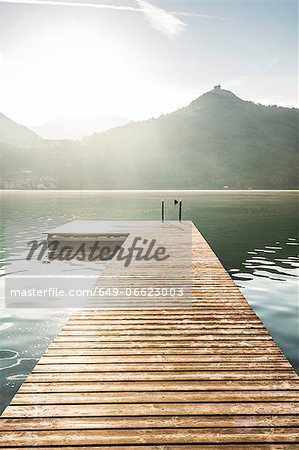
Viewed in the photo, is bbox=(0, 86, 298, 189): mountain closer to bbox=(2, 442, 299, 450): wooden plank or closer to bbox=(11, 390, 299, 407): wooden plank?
bbox=(11, 390, 299, 407): wooden plank

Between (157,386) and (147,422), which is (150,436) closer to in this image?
(147,422)

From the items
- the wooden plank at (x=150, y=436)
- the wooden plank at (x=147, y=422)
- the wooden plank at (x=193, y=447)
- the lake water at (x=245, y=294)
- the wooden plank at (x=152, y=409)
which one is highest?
the wooden plank at (x=152, y=409)

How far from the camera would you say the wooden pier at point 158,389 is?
3.91 m

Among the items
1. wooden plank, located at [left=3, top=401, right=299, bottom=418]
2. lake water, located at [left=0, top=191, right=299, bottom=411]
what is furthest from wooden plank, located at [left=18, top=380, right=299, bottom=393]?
lake water, located at [left=0, top=191, right=299, bottom=411]

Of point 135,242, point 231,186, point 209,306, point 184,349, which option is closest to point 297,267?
point 135,242

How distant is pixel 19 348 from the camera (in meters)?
8.63

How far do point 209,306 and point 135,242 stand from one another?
376 inches

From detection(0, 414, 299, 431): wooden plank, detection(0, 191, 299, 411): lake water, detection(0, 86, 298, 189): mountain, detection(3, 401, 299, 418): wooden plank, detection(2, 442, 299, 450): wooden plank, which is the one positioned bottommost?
detection(0, 191, 299, 411): lake water

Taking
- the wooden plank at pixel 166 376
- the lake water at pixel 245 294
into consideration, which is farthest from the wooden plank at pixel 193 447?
the lake water at pixel 245 294

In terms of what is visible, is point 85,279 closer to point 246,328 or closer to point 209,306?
point 209,306

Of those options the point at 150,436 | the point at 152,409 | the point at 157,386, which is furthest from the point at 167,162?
the point at 150,436

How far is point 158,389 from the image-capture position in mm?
4785

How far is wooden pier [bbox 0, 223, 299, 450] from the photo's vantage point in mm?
3906
